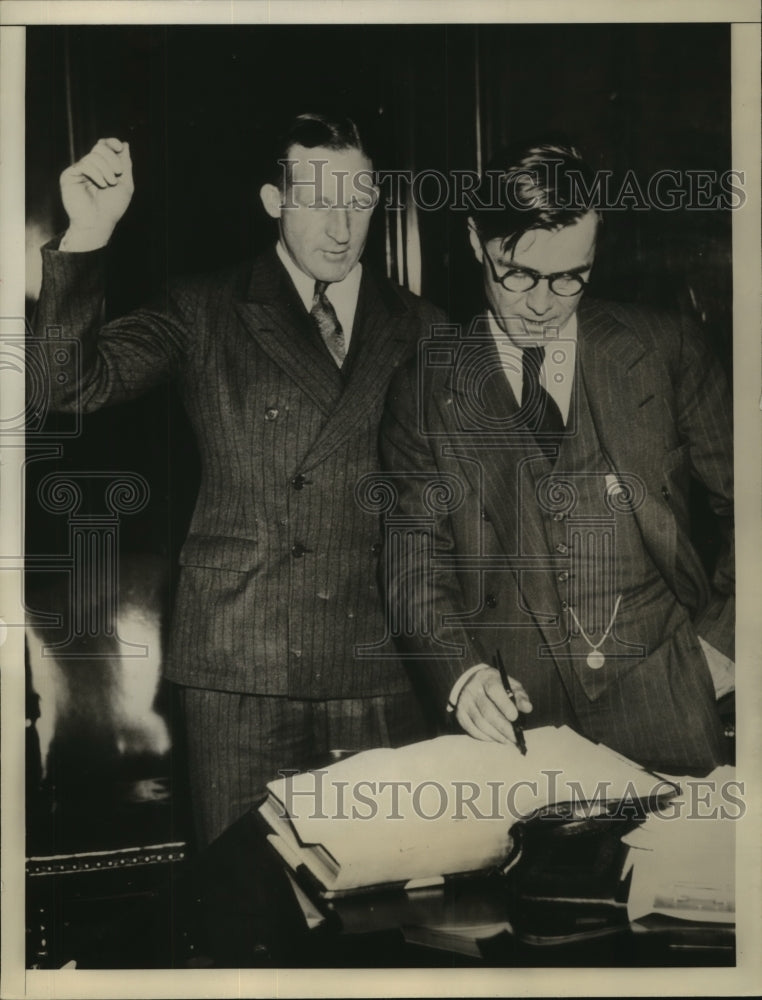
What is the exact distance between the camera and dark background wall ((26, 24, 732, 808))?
100.0 inches

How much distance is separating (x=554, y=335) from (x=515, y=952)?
1.56 meters

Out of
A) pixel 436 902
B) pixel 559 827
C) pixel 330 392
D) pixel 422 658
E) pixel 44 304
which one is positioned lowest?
pixel 436 902

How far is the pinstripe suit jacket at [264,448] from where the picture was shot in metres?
2.50

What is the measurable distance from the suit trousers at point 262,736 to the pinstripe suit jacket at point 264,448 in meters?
0.04

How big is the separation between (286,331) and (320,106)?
571mm

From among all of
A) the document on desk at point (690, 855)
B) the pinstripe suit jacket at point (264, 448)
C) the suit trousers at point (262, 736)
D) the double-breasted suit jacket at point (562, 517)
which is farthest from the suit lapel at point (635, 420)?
the suit trousers at point (262, 736)

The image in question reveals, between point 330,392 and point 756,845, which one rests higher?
point 330,392

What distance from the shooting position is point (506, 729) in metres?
2.51

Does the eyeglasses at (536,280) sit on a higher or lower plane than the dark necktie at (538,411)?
higher

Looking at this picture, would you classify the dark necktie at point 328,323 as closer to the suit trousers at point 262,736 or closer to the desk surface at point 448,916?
the suit trousers at point 262,736

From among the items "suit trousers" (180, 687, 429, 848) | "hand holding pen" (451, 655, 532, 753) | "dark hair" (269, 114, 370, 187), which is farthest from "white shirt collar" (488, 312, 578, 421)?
"suit trousers" (180, 687, 429, 848)

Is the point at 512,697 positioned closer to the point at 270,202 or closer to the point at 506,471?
the point at 506,471

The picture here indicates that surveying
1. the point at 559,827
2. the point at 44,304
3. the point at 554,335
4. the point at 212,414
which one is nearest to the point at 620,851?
the point at 559,827

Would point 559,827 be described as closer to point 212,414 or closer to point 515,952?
point 515,952
